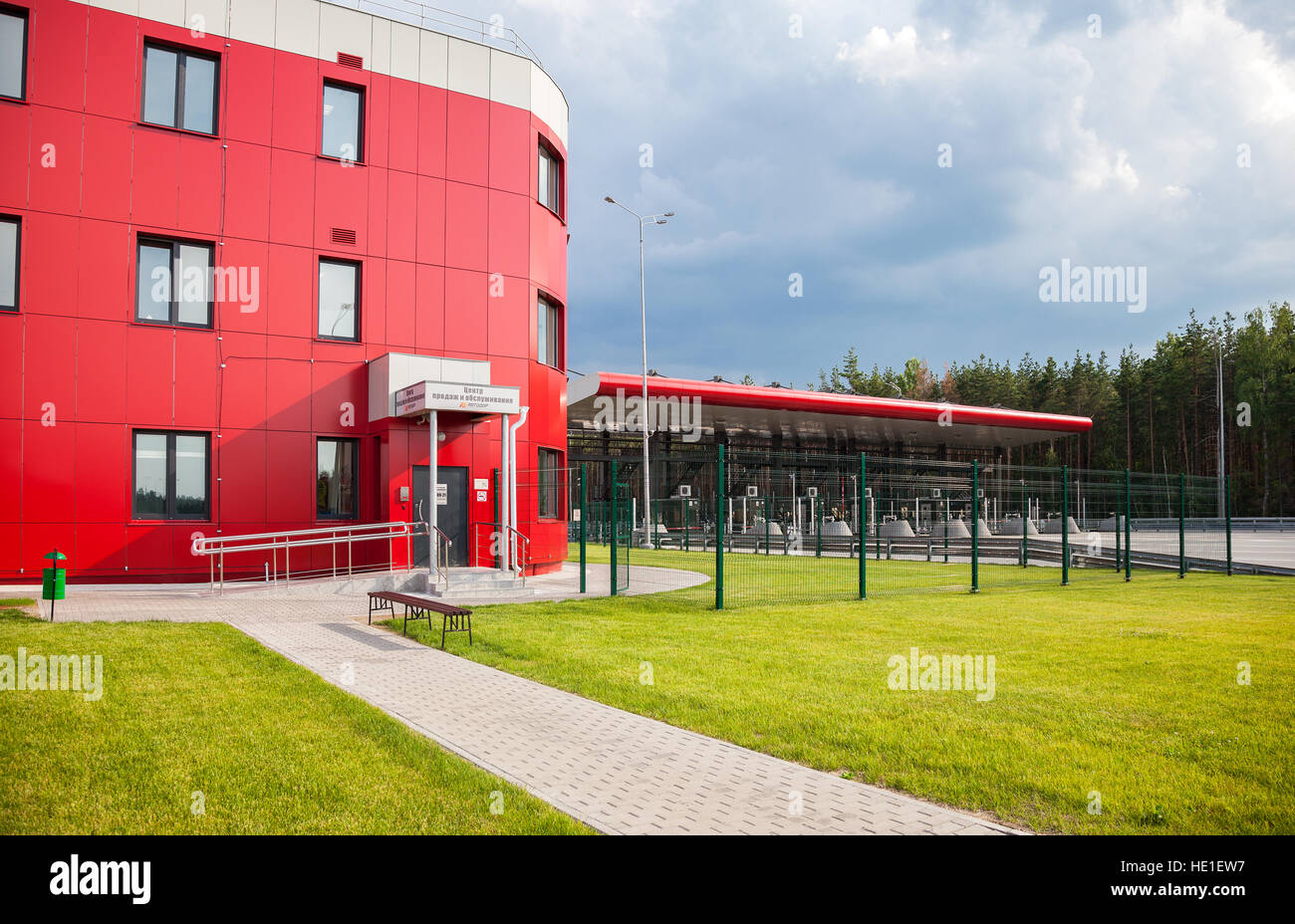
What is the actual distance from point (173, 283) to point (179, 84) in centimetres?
450

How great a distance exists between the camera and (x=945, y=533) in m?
24.8

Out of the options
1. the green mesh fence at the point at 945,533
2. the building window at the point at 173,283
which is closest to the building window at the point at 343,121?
the building window at the point at 173,283

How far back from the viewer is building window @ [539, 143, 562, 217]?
944 inches

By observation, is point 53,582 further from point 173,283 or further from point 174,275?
point 174,275

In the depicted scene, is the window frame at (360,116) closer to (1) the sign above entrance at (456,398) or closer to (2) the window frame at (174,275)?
(2) the window frame at (174,275)

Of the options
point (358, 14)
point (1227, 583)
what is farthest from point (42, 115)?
point (1227, 583)

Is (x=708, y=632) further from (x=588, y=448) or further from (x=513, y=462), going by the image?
(x=588, y=448)

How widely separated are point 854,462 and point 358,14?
16.1 meters

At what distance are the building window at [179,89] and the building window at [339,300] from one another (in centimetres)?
383

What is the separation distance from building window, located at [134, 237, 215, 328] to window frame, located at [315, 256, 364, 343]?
2231mm

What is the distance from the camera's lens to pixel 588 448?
54.4 m

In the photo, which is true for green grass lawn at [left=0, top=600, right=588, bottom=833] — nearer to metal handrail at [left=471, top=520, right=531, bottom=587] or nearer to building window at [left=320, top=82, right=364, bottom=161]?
metal handrail at [left=471, top=520, right=531, bottom=587]

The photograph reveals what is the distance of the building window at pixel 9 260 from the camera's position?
55.9 ft
